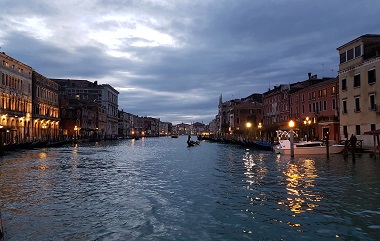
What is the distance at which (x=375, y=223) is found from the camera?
8727 mm

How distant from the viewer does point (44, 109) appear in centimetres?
6656

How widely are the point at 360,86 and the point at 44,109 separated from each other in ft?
183

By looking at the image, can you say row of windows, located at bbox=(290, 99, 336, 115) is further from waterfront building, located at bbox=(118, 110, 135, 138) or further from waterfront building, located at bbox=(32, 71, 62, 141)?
waterfront building, located at bbox=(118, 110, 135, 138)

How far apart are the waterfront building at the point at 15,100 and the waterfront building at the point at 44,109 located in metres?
2.07

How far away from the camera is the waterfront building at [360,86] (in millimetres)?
32344

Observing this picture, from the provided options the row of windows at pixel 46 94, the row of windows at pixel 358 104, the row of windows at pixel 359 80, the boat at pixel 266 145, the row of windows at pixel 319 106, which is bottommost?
the boat at pixel 266 145

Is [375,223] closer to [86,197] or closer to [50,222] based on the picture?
[50,222]

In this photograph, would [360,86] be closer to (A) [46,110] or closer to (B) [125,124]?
(A) [46,110]

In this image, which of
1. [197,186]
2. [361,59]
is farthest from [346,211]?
[361,59]

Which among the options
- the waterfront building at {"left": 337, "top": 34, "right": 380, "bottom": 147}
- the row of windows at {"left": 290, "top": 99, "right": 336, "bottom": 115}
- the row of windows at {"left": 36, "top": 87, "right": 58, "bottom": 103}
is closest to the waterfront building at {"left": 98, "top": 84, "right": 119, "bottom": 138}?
the row of windows at {"left": 36, "top": 87, "right": 58, "bottom": 103}

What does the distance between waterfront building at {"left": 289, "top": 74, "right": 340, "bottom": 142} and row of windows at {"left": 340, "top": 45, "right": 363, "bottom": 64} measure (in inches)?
243

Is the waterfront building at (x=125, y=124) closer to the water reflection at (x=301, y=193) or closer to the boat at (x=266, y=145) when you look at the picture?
the boat at (x=266, y=145)

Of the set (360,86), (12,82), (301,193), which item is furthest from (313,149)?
(12,82)

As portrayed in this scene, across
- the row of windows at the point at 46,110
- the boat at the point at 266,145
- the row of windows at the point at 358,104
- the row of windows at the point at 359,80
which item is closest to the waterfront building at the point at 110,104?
the row of windows at the point at 46,110
